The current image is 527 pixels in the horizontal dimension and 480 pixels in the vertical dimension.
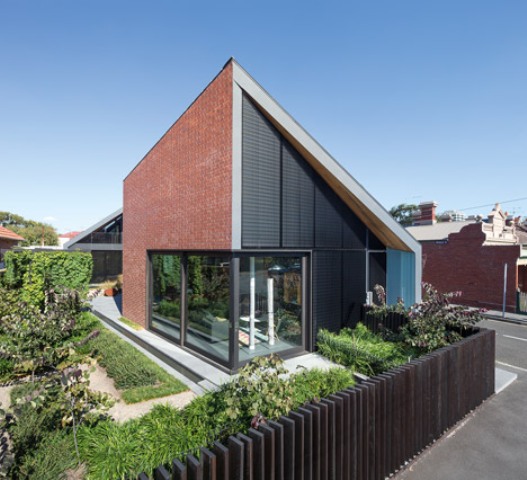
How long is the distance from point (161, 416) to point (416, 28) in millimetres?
10939

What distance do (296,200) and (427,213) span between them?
22.1m

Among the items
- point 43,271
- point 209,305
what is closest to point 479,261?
point 209,305

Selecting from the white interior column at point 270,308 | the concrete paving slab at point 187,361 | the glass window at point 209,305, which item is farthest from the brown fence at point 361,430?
the white interior column at point 270,308

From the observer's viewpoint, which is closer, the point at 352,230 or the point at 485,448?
the point at 485,448

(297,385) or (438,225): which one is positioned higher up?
(438,225)

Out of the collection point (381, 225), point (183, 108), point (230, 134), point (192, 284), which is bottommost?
point (192, 284)

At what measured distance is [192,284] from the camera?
9.39 metres

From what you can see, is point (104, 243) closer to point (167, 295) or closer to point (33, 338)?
point (167, 295)

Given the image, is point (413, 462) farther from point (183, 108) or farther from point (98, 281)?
point (98, 281)

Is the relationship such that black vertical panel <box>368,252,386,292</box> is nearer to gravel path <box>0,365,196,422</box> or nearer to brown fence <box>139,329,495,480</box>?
brown fence <box>139,329,495,480</box>

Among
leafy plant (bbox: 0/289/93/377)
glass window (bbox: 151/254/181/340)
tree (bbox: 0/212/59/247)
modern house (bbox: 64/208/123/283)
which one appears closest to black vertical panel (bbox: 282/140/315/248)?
glass window (bbox: 151/254/181/340)

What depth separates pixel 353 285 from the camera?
990 cm

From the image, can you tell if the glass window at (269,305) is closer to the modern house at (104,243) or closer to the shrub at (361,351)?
the shrub at (361,351)

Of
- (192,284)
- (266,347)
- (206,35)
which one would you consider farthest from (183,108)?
(266,347)
